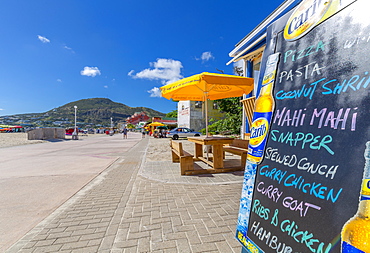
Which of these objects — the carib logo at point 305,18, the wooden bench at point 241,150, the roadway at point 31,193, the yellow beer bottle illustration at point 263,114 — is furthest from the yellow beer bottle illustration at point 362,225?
the wooden bench at point 241,150

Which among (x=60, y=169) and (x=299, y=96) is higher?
(x=299, y=96)

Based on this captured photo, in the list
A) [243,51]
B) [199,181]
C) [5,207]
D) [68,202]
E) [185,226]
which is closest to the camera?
[185,226]

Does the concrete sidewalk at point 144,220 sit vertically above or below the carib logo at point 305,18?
below

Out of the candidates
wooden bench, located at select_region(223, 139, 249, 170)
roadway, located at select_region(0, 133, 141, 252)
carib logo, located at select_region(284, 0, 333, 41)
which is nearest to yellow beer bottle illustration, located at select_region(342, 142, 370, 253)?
carib logo, located at select_region(284, 0, 333, 41)

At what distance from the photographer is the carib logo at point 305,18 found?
1.19 meters

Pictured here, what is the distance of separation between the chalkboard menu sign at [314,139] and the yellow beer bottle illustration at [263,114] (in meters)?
0.04

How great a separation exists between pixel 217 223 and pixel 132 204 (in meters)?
1.45

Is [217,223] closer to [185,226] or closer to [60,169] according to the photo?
[185,226]

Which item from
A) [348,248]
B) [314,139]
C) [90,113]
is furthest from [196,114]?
[90,113]

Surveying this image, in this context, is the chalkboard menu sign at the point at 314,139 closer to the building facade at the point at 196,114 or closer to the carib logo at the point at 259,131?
the carib logo at the point at 259,131

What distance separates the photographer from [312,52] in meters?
1.19

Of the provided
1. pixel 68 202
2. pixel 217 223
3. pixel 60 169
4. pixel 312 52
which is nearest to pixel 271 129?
pixel 312 52

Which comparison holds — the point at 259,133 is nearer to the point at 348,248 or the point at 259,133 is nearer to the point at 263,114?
the point at 263,114

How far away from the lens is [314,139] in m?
1.06
